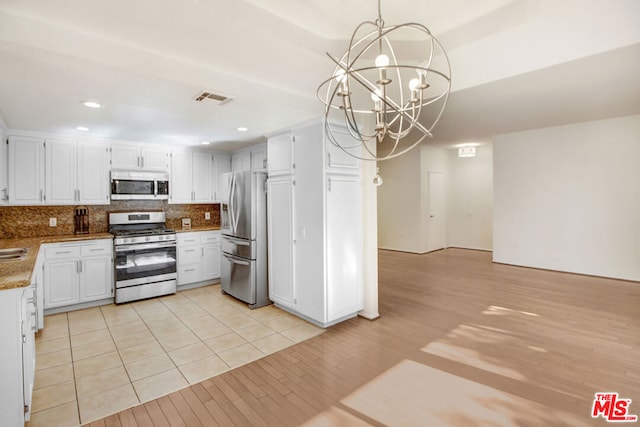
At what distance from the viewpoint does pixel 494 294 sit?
4590mm

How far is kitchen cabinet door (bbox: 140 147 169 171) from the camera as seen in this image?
4.89m

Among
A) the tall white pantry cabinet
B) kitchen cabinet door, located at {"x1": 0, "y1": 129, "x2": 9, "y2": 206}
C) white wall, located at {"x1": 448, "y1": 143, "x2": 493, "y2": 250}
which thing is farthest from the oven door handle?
white wall, located at {"x1": 448, "y1": 143, "x2": 493, "y2": 250}

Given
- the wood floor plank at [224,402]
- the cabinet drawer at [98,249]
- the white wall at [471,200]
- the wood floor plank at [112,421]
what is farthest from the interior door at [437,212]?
the wood floor plank at [112,421]

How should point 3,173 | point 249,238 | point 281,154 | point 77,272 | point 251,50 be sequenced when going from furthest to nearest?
1. point 249,238
2. point 77,272
3. point 281,154
4. point 3,173
5. point 251,50

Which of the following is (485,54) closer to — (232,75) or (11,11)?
(232,75)

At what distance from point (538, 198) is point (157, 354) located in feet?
21.6

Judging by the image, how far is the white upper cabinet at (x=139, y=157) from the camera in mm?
4671

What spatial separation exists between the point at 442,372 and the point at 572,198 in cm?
481

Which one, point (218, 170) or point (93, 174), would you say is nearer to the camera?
point (93, 174)

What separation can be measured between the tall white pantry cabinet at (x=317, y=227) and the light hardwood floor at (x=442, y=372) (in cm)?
41

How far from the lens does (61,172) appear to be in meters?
4.27

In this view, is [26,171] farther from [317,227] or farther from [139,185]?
[317,227]

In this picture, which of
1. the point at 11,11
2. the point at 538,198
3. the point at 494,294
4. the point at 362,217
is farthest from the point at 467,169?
the point at 11,11

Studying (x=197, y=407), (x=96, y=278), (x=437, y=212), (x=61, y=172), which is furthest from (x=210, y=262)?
(x=437, y=212)
